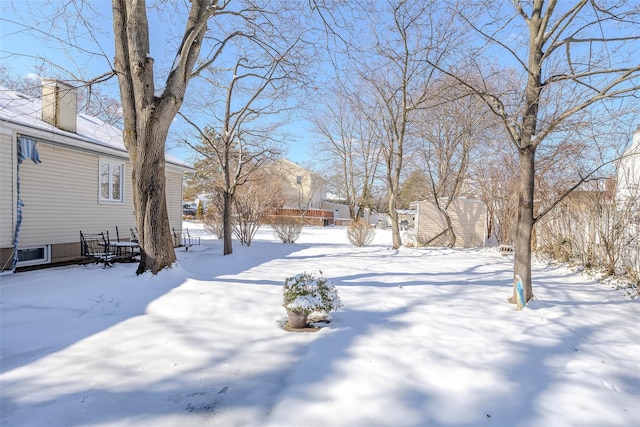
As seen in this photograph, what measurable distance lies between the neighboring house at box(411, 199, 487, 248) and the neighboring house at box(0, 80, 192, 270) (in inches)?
442

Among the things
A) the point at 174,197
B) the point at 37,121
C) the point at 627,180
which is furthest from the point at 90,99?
the point at 627,180

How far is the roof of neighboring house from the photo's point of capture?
7699mm

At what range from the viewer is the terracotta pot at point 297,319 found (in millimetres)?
4059

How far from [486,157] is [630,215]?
9.17 meters

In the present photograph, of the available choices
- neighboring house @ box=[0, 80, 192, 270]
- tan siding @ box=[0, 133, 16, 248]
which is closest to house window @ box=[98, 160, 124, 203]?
neighboring house @ box=[0, 80, 192, 270]

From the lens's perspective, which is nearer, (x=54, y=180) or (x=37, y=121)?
(x=37, y=121)

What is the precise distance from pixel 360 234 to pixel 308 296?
1073 cm

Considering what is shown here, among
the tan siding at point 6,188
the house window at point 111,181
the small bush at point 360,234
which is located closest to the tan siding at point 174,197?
the house window at point 111,181

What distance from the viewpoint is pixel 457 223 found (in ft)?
49.4

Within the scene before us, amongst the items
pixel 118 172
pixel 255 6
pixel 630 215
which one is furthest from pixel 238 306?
pixel 118 172

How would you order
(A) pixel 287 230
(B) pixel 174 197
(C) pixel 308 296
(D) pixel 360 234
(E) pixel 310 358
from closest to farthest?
1. (E) pixel 310 358
2. (C) pixel 308 296
3. (B) pixel 174 197
4. (D) pixel 360 234
5. (A) pixel 287 230

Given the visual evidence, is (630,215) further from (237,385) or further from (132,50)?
(132,50)

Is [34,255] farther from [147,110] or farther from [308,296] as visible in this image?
[308,296]

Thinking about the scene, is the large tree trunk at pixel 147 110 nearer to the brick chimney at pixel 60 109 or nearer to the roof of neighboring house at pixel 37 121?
the roof of neighboring house at pixel 37 121
